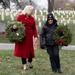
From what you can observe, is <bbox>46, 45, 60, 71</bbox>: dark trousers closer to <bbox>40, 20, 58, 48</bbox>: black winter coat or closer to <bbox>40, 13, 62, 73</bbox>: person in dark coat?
<bbox>40, 13, 62, 73</bbox>: person in dark coat

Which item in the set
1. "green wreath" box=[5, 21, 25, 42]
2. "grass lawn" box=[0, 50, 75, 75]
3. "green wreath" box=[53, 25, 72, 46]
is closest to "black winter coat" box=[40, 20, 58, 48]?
"green wreath" box=[53, 25, 72, 46]

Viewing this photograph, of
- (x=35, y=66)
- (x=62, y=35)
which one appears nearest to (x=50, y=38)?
(x=62, y=35)

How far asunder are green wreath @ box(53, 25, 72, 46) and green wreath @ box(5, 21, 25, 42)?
94 cm

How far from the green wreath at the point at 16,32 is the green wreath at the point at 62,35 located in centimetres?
94

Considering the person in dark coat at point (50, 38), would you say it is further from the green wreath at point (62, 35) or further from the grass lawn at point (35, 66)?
the grass lawn at point (35, 66)

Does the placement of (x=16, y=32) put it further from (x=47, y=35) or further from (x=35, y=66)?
(x=35, y=66)

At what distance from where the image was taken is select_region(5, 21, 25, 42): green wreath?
392 inches

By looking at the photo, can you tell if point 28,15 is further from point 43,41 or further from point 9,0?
point 9,0

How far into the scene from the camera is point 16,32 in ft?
33.3

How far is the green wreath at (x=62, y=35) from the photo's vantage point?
9680 mm

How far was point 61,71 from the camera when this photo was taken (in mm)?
10031

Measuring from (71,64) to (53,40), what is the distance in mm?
2488

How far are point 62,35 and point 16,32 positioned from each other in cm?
129

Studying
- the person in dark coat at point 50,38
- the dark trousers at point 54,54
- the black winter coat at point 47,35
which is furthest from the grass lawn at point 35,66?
the black winter coat at point 47,35
